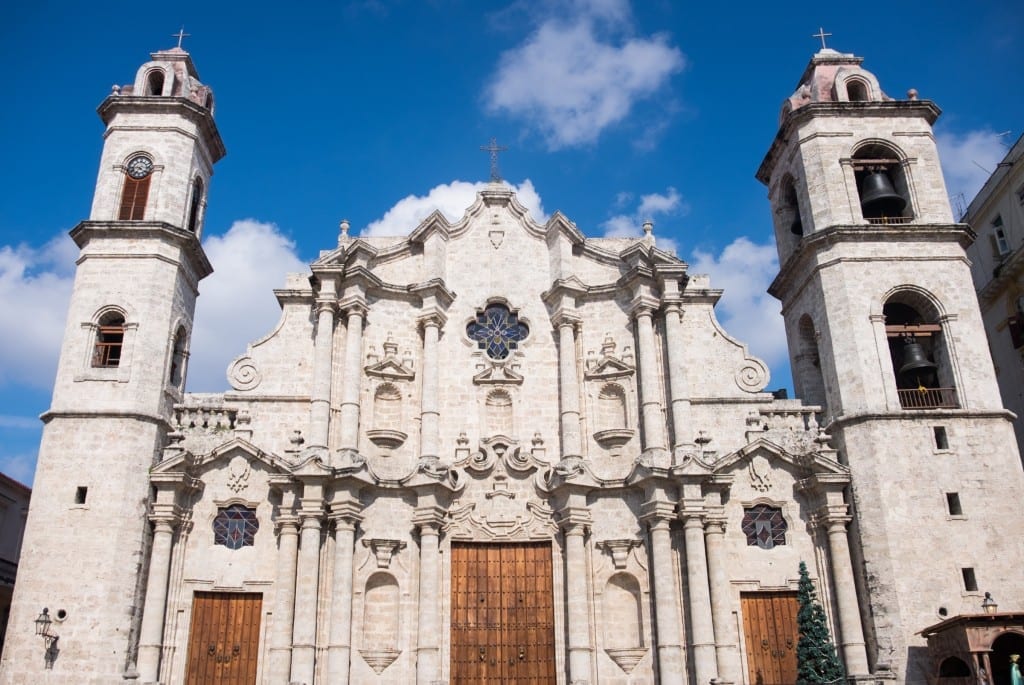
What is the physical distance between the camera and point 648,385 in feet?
72.8

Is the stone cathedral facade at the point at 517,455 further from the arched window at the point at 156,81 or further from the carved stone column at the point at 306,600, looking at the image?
the arched window at the point at 156,81

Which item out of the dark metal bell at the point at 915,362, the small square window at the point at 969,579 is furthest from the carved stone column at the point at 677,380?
the small square window at the point at 969,579

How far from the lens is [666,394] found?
2247cm

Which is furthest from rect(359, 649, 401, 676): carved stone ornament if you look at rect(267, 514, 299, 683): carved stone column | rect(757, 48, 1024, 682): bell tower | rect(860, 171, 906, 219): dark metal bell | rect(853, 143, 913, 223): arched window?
rect(860, 171, 906, 219): dark metal bell

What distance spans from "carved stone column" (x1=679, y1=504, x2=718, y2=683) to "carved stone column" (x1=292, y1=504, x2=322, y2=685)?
807 centimetres

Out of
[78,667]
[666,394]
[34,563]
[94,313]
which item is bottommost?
[78,667]

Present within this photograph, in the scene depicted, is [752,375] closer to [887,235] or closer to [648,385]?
[648,385]

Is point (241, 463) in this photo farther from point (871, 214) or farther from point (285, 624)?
point (871, 214)

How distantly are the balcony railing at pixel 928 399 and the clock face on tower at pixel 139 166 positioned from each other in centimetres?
1920

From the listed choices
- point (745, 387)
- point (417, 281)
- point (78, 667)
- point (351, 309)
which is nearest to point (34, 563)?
point (78, 667)

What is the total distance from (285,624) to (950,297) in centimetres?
1707

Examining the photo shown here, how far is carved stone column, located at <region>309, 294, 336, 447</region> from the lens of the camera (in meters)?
21.3

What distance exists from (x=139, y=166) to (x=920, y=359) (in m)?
19.8

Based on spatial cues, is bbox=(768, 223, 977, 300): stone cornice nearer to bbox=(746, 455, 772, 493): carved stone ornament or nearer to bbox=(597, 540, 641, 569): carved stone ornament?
bbox=(746, 455, 772, 493): carved stone ornament
